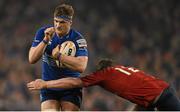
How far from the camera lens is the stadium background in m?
11.9

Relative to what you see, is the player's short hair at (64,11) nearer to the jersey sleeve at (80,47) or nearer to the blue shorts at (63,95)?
the jersey sleeve at (80,47)

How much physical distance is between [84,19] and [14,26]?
1647 millimetres

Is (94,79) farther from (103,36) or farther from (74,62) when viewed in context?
(103,36)

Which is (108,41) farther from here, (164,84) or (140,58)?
(164,84)

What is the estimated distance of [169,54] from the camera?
12812mm

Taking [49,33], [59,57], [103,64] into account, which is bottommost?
[103,64]

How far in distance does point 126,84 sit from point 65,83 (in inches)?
24.8

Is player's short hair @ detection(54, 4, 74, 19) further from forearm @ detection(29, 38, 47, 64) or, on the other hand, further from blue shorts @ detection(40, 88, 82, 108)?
blue shorts @ detection(40, 88, 82, 108)

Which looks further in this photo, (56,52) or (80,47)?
(80,47)

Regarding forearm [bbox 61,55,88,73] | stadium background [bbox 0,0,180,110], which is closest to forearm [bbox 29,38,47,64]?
forearm [bbox 61,55,88,73]

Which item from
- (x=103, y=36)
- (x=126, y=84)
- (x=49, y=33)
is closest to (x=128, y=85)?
(x=126, y=84)

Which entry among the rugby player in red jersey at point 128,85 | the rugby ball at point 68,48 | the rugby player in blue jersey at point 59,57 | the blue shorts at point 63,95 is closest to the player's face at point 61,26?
the rugby player in blue jersey at point 59,57

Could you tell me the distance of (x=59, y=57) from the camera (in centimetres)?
577

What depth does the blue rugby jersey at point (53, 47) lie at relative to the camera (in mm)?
6004
